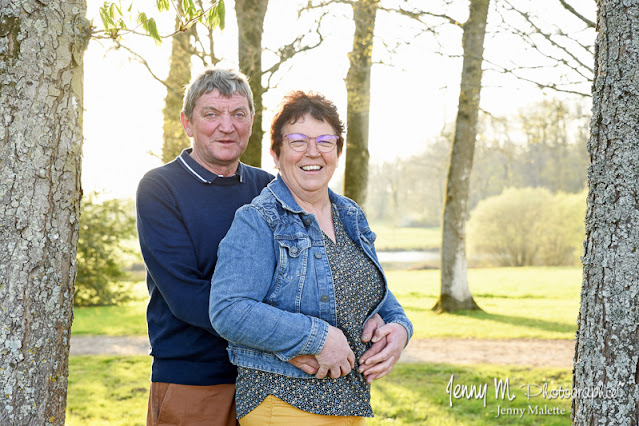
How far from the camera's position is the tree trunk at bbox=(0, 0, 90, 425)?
2.41 metres

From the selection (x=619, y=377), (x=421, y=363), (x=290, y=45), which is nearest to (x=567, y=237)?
(x=421, y=363)

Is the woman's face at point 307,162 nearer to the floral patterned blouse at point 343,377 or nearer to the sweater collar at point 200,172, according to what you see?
the floral patterned blouse at point 343,377

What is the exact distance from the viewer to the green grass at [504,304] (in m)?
11.1

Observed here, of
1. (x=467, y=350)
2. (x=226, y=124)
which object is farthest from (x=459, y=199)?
(x=226, y=124)

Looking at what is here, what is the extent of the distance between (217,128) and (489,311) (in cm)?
1188

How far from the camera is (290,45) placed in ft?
26.1

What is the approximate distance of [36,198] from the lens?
8.05 feet

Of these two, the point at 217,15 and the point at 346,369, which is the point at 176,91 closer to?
the point at 217,15

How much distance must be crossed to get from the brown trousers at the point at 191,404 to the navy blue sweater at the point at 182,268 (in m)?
0.04

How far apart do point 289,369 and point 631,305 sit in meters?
1.64

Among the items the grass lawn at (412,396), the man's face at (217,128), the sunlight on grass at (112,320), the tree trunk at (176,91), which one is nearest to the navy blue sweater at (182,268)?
the man's face at (217,128)

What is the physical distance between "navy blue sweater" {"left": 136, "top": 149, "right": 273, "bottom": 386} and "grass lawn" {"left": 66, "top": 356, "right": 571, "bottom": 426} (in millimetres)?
3627

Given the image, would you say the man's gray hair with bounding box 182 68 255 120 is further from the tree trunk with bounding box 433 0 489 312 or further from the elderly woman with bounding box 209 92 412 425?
the tree trunk with bounding box 433 0 489 312

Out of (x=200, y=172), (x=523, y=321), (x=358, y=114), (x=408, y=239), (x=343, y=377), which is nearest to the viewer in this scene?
(x=343, y=377)
